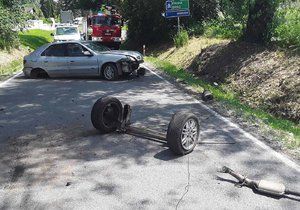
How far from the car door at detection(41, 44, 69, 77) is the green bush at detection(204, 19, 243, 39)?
7.17 metres

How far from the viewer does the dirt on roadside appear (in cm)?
1090

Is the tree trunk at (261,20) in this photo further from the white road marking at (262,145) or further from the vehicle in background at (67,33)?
the vehicle in background at (67,33)

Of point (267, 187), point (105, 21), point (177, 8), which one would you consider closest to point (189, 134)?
point (267, 187)

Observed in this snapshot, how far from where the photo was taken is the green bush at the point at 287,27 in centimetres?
1396

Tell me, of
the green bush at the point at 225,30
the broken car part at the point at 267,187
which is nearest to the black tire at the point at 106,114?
the broken car part at the point at 267,187

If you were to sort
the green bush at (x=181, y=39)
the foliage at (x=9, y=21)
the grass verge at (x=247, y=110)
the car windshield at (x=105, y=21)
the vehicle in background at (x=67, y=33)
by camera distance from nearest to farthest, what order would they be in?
the grass verge at (x=247, y=110) < the foliage at (x=9, y=21) < the green bush at (x=181, y=39) < the vehicle in background at (x=67, y=33) < the car windshield at (x=105, y=21)

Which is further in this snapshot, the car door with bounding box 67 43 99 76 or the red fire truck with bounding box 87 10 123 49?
the red fire truck with bounding box 87 10 123 49

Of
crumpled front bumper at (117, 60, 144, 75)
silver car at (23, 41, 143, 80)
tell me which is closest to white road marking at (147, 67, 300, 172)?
crumpled front bumper at (117, 60, 144, 75)

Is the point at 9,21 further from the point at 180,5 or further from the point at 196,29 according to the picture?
the point at 196,29

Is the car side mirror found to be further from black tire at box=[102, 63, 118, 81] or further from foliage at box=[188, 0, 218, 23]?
foliage at box=[188, 0, 218, 23]

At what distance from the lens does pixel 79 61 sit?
51.0 ft

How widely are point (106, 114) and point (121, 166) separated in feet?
5.79

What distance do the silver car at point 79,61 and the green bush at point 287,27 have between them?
16.4 ft

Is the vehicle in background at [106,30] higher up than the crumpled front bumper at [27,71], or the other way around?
the vehicle in background at [106,30]
